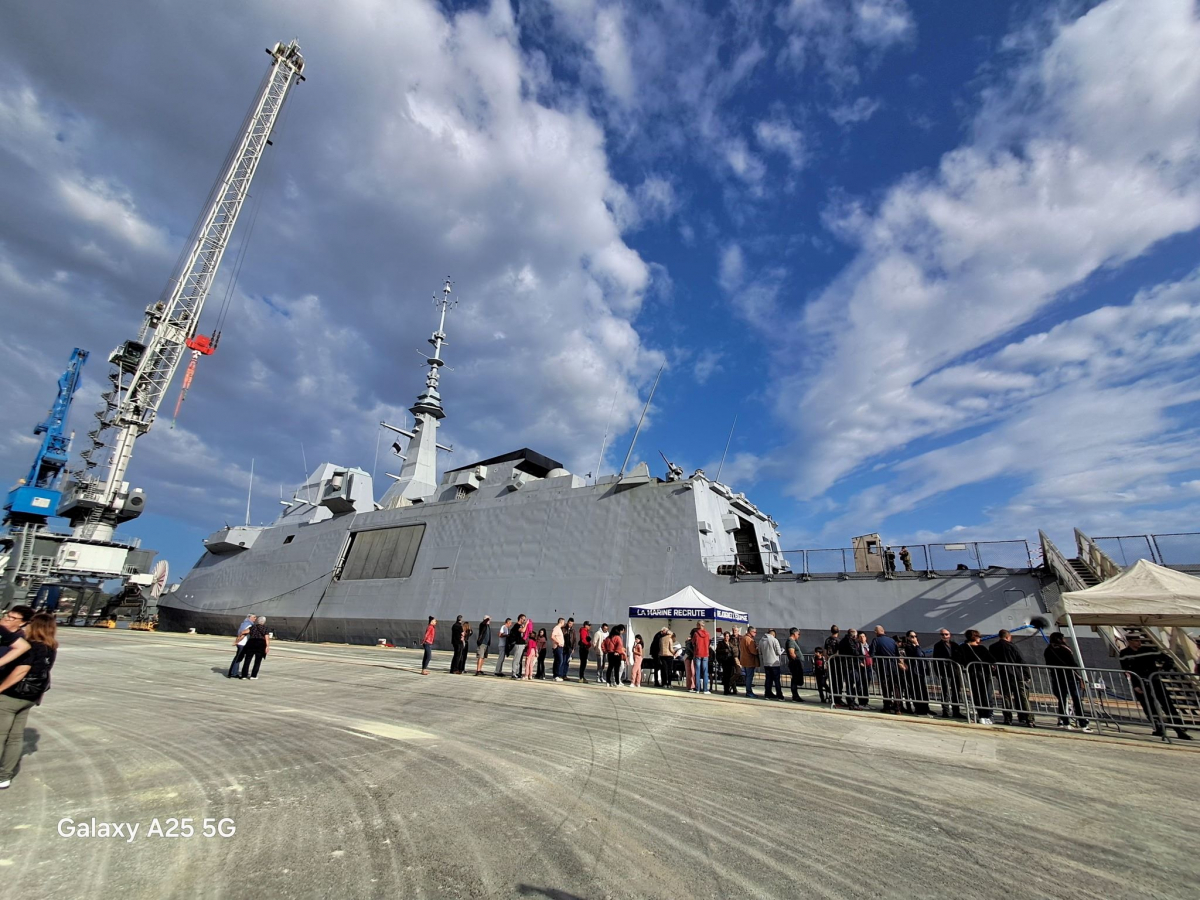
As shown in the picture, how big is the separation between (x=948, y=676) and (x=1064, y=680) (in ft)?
5.04

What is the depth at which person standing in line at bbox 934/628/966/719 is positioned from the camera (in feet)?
29.3

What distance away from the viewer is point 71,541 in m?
36.7

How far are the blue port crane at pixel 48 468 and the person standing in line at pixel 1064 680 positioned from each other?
5645cm

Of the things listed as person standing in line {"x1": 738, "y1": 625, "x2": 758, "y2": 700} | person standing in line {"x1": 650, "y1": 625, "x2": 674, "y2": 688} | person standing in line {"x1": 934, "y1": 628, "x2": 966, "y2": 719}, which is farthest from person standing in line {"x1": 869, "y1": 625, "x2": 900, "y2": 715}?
person standing in line {"x1": 650, "y1": 625, "x2": 674, "y2": 688}

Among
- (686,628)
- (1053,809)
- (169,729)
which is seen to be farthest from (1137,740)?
(169,729)

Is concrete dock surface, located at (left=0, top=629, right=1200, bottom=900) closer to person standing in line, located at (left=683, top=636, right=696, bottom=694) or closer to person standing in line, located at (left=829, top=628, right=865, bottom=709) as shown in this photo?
person standing in line, located at (left=829, top=628, right=865, bottom=709)

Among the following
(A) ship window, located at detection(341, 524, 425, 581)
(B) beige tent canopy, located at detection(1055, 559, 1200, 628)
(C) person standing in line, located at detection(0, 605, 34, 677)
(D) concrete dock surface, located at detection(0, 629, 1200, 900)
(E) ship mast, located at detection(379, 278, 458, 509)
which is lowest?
(D) concrete dock surface, located at detection(0, 629, 1200, 900)

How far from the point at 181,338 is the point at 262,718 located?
46.7m

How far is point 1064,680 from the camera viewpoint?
826 centimetres


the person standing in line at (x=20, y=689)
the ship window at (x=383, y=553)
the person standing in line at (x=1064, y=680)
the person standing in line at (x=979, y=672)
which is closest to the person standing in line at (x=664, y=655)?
the person standing in line at (x=979, y=672)

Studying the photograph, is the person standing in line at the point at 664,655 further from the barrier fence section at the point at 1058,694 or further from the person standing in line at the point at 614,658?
the barrier fence section at the point at 1058,694

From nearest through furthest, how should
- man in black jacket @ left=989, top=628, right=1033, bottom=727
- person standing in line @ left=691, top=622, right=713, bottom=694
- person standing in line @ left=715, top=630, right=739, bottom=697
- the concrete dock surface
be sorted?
the concrete dock surface, man in black jacket @ left=989, top=628, right=1033, bottom=727, person standing in line @ left=715, top=630, right=739, bottom=697, person standing in line @ left=691, top=622, right=713, bottom=694

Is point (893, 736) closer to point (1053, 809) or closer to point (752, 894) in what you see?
point (1053, 809)

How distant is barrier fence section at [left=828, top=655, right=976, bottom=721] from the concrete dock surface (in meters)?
1.76
